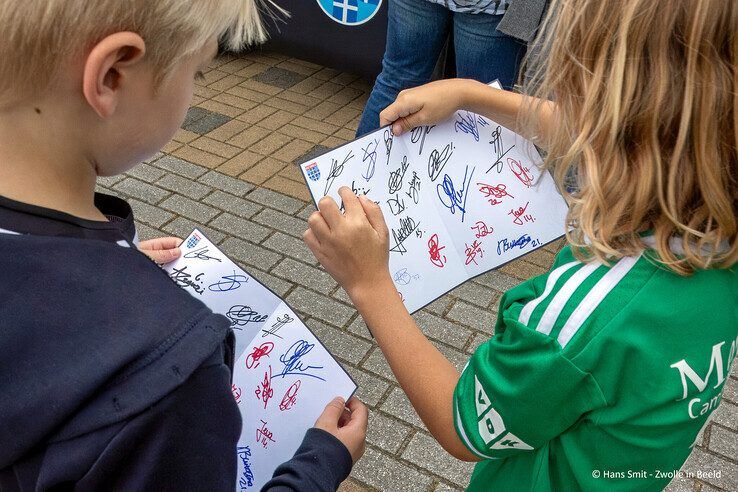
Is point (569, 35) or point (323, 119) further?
point (323, 119)

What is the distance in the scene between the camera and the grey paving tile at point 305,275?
111 inches

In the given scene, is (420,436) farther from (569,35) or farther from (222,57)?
(222,57)

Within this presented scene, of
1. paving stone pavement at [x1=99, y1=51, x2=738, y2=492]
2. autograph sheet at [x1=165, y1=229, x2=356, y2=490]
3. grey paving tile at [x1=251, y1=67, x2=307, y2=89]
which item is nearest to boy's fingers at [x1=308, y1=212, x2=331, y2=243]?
autograph sheet at [x1=165, y1=229, x2=356, y2=490]

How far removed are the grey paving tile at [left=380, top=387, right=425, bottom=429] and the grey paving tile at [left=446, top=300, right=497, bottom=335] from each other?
0.47 metres

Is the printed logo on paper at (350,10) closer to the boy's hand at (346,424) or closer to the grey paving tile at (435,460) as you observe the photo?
the grey paving tile at (435,460)

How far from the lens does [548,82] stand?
3.22 feet

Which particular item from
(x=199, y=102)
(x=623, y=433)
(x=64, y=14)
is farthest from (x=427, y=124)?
(x=199, y=102)

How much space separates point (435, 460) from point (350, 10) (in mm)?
2564

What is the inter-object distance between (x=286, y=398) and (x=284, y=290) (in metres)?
1.59

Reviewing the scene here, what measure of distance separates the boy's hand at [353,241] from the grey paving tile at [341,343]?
52.6 inches

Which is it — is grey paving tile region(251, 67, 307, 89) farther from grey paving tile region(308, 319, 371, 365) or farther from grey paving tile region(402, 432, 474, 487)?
grey paving tile region(402, 432, 474, 487)
